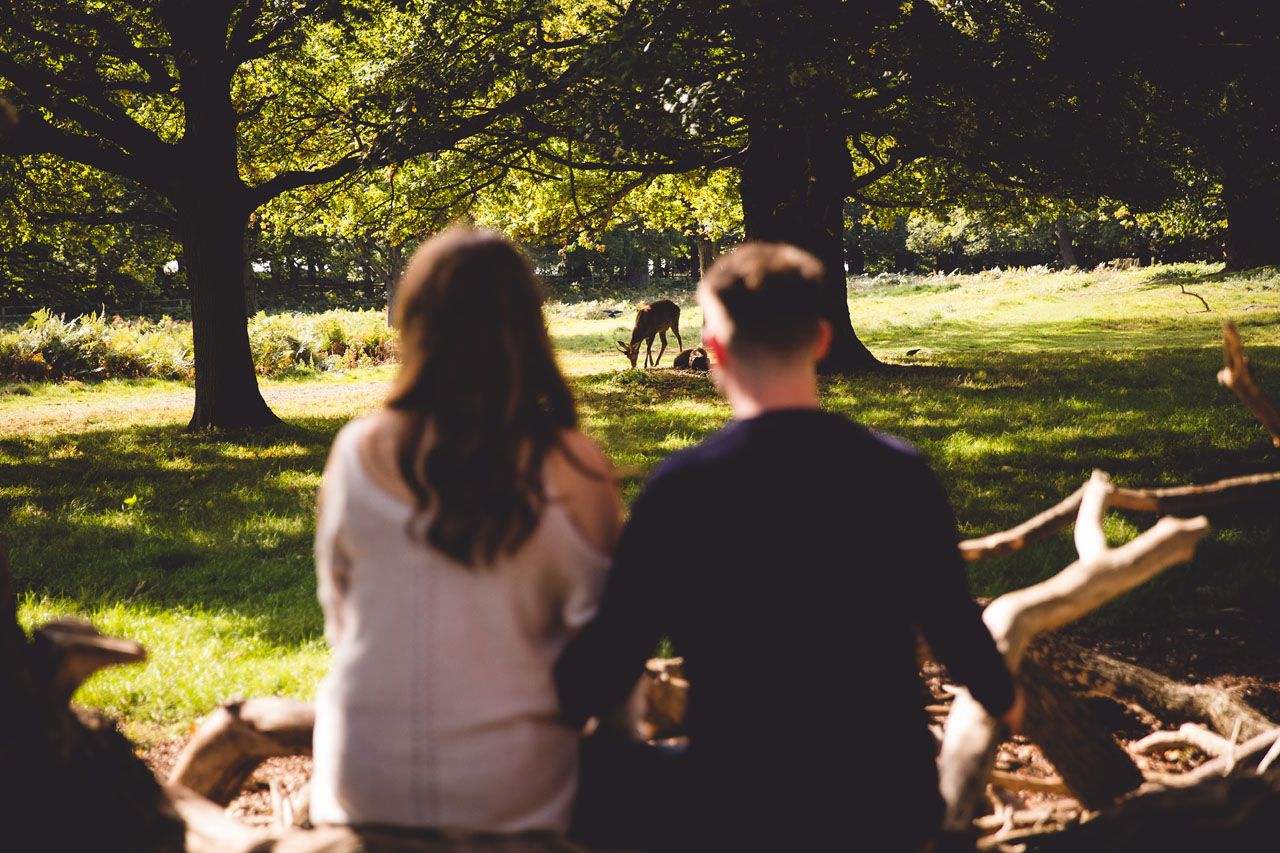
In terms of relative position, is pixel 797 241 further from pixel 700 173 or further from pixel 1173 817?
pixel 1173 817

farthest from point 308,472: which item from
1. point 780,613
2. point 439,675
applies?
point 780,613

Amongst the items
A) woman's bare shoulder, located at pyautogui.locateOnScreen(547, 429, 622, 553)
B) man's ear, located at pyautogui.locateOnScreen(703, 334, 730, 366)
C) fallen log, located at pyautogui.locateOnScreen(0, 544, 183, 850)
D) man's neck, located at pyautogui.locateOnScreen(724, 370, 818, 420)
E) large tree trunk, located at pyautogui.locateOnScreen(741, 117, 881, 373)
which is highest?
large tree trunk, located at pyautogui.locateOnScreen(741, 117, 881, 373)

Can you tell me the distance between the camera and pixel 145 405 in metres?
16.5

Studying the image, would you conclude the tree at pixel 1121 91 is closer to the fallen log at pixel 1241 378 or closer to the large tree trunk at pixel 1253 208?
the large tree trunk at pixel 1253 208

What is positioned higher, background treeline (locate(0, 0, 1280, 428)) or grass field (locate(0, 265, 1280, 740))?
background treeline (locate(0, 0, 1280, 428))

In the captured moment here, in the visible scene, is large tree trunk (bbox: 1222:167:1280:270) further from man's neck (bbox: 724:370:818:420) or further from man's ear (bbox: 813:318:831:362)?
man's neck (bbox: 724:370:818:420)

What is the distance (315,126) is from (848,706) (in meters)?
15.0

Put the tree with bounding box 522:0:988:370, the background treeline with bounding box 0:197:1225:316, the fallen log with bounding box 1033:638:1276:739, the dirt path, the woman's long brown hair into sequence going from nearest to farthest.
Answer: the woman's long brown hair
the fallen log with bounding box 1033:638:1276:739
the tree with bounding box 522:0:988:370
the dirt path
the background treeline with bounding box 0:197:1225:316

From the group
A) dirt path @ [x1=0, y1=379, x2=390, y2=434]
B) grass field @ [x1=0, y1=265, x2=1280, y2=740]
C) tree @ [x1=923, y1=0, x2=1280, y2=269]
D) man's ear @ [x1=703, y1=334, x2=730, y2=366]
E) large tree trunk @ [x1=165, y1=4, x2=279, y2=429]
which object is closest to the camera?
man's ear @ [x1=703, y1=334, x2=730, y2=366]

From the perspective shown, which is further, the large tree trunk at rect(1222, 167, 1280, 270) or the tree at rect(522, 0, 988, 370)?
the large tree trunk at rect(1222, 167, 1280, 270)

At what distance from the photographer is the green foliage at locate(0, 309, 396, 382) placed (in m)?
19.4

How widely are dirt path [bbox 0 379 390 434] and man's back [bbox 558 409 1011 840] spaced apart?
12871 mm

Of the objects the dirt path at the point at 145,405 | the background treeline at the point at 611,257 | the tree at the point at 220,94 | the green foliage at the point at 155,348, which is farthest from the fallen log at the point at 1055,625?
the background treeline at the point at 611,257

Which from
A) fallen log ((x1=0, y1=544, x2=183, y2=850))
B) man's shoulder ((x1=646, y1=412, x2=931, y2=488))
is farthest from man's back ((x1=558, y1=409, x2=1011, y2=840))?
fallen log ((x1=0, y1=544, x2=183, y2=850))
